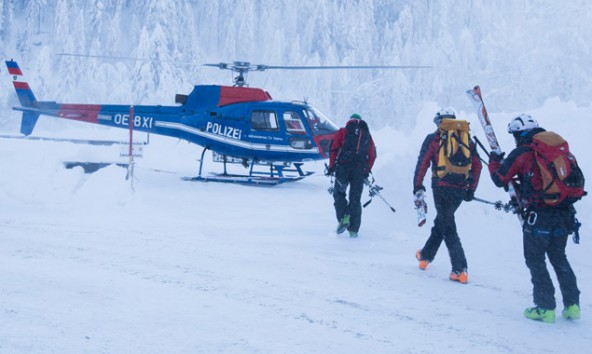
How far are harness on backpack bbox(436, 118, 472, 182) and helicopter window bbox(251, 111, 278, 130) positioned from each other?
28.8 ft

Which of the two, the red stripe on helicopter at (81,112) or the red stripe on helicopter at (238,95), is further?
the red stripe on helicopter at (81,112)

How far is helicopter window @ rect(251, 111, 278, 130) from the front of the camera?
14.6 metres

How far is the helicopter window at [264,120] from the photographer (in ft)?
47.8

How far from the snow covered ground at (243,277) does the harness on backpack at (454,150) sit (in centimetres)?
116

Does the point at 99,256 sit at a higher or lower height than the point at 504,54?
lower

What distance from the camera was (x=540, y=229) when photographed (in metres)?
4.76

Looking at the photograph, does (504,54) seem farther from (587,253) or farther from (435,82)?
(587,253)

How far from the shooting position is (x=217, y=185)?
1391 centimetres

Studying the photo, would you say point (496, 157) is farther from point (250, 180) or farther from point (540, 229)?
point (250, 180)

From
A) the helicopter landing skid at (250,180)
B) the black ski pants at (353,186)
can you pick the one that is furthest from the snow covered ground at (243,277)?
the helicopter landing skid at (250,180)

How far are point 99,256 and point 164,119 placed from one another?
9.91 metres

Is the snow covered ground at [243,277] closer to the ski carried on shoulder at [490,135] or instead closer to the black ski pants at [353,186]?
the black ski pants at [353,186]

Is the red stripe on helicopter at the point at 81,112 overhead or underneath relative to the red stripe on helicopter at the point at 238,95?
underneath

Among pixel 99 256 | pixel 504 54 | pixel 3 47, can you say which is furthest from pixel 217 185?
pixel 3 47
